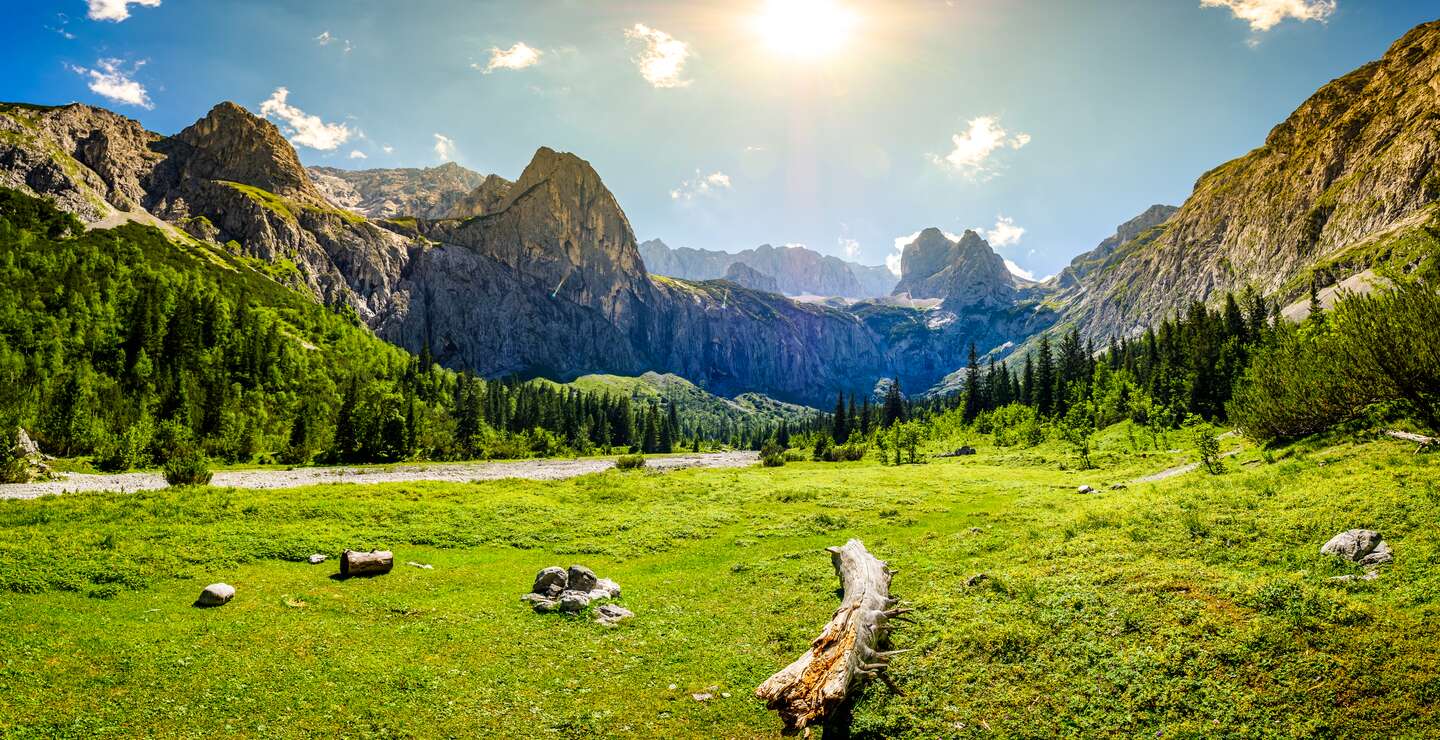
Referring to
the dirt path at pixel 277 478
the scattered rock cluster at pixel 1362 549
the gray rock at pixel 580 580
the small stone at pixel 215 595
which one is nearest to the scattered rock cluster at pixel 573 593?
the gray rock at pixel 580 580

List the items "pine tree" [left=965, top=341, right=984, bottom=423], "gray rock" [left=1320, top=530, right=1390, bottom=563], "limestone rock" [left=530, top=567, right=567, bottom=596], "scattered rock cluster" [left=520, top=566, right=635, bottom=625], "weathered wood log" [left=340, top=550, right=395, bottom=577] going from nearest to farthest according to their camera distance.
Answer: "gray rock" [left=1320, top=530, right=1390, bottom=563] < "scattered rock cluster" [left=520, top=566, right=635, bottom=625] < "limestone rock" [left=530, top=567, right=567, bottom=596] < "weathered wood log" [left=340, top=550, right=395, bottom=577] < "pine tree" [left=965, top=341, right=984, bottom=423]

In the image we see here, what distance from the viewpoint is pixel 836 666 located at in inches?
495

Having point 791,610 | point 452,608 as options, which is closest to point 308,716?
point 452,608

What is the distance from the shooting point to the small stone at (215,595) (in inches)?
691

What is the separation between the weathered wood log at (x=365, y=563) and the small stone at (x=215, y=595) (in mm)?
3674

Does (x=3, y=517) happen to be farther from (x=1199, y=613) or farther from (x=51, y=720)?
(x=1199, y=613)

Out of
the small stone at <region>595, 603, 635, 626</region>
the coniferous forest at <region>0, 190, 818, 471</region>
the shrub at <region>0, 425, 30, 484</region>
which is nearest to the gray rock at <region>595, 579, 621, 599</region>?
the small stone at <region>595, 603, 635, 626</region>

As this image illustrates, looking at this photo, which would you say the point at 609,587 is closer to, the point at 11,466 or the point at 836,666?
the point at 836,666

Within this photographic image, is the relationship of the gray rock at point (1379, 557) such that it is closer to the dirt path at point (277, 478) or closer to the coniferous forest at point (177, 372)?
the dirt path at point (277, 478)

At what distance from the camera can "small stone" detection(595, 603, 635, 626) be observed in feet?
59.4

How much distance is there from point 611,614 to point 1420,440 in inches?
1412

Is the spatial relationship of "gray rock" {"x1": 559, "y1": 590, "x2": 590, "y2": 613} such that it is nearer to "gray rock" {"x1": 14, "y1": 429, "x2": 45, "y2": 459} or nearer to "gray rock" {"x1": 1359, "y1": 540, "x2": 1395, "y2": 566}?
"gray rock" {"x1": 1359, "y1": 540, "x2": 1395, "y2": 566}

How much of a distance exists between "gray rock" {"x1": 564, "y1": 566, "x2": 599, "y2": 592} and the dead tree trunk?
111 feet

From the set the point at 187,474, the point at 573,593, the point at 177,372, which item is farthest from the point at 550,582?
the point at 177,372
